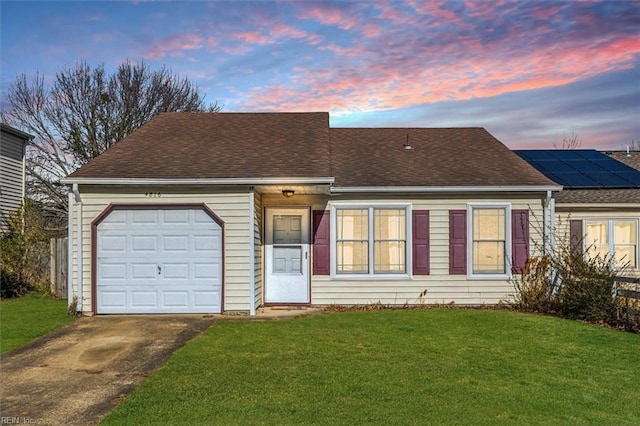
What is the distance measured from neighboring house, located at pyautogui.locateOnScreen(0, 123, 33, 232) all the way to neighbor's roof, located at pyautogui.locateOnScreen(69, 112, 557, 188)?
7.44 m

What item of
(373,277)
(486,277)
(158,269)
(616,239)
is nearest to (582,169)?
(616,239)

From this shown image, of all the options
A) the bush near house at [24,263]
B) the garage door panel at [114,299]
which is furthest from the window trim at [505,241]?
the bush near house at [24,263]

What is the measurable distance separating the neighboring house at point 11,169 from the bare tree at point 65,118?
305 inches

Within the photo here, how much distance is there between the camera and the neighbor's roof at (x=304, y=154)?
11.0 metres

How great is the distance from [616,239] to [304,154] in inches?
341

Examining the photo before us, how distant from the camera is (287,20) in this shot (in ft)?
37.1

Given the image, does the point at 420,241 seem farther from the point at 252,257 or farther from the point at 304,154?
the point at 252,257

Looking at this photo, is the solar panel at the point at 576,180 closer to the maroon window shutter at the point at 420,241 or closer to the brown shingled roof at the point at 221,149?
the maroon window shutter at the point at 420,241

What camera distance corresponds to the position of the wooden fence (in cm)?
1354

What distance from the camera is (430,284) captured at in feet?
38.8

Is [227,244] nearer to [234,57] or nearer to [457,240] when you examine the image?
[457,240]

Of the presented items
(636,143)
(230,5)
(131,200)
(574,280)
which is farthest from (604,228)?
(636,143)

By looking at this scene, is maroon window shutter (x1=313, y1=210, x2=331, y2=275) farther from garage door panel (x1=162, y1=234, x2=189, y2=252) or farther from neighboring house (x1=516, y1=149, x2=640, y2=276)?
neighboring house (x1=516, y1=149, x2=640, y2=276)

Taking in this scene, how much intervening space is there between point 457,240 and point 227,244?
5.30 metres
